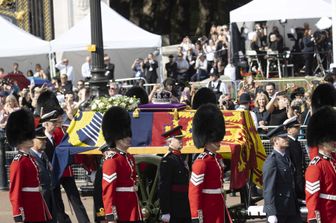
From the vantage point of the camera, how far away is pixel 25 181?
41.2 feet

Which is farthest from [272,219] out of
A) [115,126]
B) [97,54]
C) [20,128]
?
[97,54]

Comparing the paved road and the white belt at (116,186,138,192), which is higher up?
the white belt at (116,186,138,192)

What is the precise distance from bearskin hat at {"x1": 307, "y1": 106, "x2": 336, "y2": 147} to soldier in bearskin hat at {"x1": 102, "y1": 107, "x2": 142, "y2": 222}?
1.77 meters

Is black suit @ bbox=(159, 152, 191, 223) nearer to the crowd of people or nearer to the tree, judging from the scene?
the crowd of people

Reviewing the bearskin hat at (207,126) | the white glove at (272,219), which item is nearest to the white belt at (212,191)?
the bearskin hat at (207,126)

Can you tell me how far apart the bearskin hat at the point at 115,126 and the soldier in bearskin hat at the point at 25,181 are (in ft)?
2.42

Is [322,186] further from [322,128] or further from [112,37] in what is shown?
[112,37]

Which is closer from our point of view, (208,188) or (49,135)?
(208,188)

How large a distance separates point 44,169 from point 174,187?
1349 mm

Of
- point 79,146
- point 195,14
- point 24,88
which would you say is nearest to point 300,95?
point 79,146

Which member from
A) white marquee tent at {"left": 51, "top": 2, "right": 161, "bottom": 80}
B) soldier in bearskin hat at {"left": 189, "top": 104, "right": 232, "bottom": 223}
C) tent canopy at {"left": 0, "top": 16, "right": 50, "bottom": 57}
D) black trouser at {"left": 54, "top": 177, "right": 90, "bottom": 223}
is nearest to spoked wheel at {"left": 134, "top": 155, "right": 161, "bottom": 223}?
black trouser at {"left": 54, "top": 177, "right": 90, "bottom": 223}

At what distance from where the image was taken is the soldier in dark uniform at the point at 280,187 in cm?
1277

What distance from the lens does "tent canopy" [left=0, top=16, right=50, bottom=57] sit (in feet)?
85.0

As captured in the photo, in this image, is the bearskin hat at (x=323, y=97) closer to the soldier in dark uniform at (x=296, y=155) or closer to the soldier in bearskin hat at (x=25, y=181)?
the soldier in dark uniform at (x=296, y=155)
